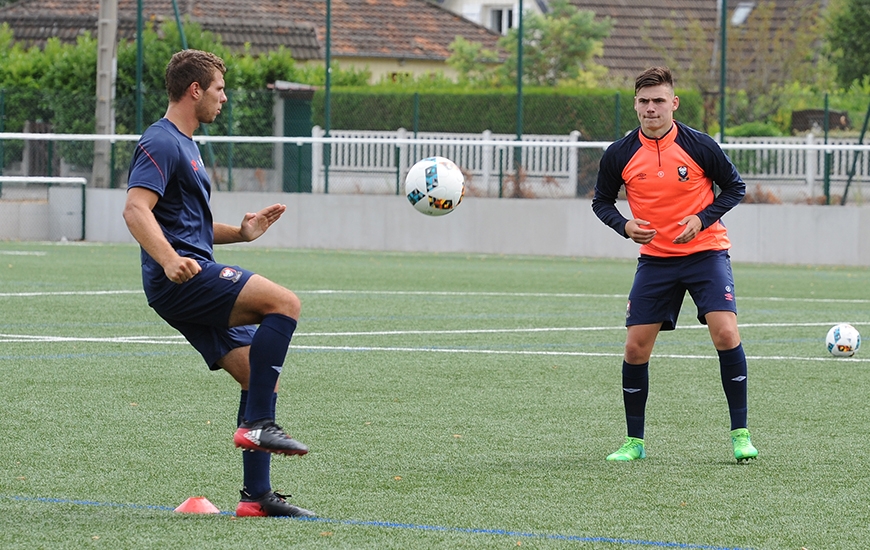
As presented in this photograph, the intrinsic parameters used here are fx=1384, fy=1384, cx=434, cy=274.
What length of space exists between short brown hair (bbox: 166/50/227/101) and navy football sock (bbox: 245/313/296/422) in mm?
1004

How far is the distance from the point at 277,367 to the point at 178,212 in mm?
753

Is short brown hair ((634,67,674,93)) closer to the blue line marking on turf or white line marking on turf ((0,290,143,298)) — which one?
the blue line marking on turf

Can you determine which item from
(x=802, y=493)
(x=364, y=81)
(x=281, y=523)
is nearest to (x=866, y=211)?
(x=364, y=81)

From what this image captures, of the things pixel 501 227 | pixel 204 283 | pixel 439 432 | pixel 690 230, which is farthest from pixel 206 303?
pixel 501 227

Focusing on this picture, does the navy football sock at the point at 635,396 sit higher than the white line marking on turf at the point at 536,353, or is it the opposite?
the navy football sock at the point at 635,396

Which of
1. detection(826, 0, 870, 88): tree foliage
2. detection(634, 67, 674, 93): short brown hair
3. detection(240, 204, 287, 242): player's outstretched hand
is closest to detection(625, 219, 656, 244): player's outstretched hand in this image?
detection(634, 67, 674, 93): short brown hair

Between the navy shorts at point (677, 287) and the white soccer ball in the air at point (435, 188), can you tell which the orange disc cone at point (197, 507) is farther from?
the white soccer ball in the air at point (435, 188)

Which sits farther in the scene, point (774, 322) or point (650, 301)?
point (774, 322)

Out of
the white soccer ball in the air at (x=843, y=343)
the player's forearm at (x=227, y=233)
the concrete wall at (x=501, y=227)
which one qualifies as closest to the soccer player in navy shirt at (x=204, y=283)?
the player's forearm at (x=227, y=233)

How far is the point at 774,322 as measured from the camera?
13.0 meters

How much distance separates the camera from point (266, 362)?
529cm

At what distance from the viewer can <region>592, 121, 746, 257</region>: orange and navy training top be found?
22.6 ft

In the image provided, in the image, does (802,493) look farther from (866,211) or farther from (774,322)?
(866,211)

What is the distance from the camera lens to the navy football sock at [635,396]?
6820 millimetres
